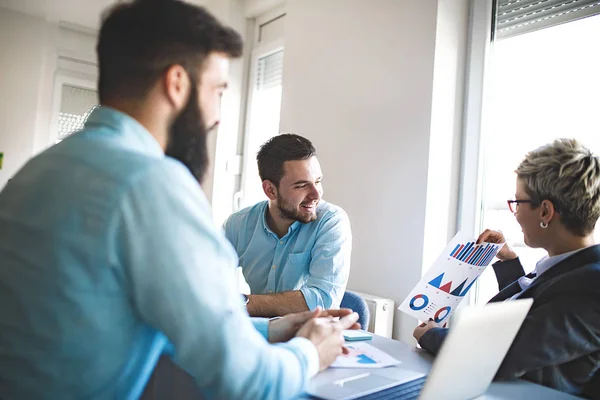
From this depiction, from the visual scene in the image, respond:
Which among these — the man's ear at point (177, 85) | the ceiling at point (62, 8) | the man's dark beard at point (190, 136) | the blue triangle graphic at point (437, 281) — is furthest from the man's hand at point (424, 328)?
the ceiling at point (62, 8)

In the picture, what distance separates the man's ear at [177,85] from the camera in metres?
0.88

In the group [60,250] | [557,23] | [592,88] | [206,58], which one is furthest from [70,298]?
[557,23]

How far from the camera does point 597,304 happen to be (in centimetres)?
118

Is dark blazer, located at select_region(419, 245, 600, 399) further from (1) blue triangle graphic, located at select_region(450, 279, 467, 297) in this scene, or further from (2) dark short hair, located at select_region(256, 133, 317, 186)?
(2) dark short hair, located at select_region(256, 133, 317, 186)

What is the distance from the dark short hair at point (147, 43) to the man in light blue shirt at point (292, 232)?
1.25 m

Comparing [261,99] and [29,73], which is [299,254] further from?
[29,73]

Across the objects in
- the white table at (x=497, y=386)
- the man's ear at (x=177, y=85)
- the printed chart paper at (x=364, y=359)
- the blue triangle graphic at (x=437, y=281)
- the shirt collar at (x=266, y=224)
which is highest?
the man's ear at (x=177, y=85)

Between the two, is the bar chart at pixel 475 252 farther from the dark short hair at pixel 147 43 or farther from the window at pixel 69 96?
the window at pixel 69 96

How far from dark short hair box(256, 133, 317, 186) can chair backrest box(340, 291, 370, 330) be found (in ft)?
2.02

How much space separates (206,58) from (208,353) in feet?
1.73

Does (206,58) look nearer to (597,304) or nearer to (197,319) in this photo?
(197,319)

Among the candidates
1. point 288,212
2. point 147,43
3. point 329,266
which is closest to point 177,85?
point 147,43

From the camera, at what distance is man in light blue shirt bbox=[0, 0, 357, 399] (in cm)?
70

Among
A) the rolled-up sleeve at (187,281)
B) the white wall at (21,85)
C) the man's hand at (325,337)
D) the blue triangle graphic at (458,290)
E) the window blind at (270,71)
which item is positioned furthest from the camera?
the white wall at (21,85)
